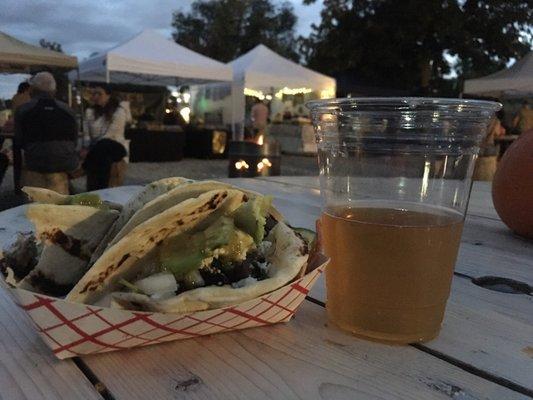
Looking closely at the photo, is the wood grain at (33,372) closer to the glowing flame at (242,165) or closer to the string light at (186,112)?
the glowing flame at (242,165)

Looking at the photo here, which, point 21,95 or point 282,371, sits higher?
point 21,95

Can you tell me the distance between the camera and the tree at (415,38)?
1788 centimetres

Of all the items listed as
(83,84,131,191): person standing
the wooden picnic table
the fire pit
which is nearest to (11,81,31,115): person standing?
(83,84,131,191): person standing

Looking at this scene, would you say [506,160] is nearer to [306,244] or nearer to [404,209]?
[404,209]

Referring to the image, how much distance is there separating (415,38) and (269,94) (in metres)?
6.36

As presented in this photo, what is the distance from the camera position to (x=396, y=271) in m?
0.68

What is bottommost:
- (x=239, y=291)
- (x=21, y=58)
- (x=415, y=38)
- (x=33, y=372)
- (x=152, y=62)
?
(x=33, y=372)

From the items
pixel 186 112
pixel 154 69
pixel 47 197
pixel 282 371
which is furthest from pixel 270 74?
pixel 282 371

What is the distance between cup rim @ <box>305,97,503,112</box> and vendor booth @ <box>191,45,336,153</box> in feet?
21.6

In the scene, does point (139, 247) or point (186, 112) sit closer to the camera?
point (139, 247)

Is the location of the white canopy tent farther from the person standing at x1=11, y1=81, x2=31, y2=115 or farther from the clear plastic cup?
the clear plastic cup

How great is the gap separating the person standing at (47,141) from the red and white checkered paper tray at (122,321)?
15.1 feet

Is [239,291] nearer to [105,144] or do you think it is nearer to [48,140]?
[48,140]

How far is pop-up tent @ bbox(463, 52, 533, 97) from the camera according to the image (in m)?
8.86
